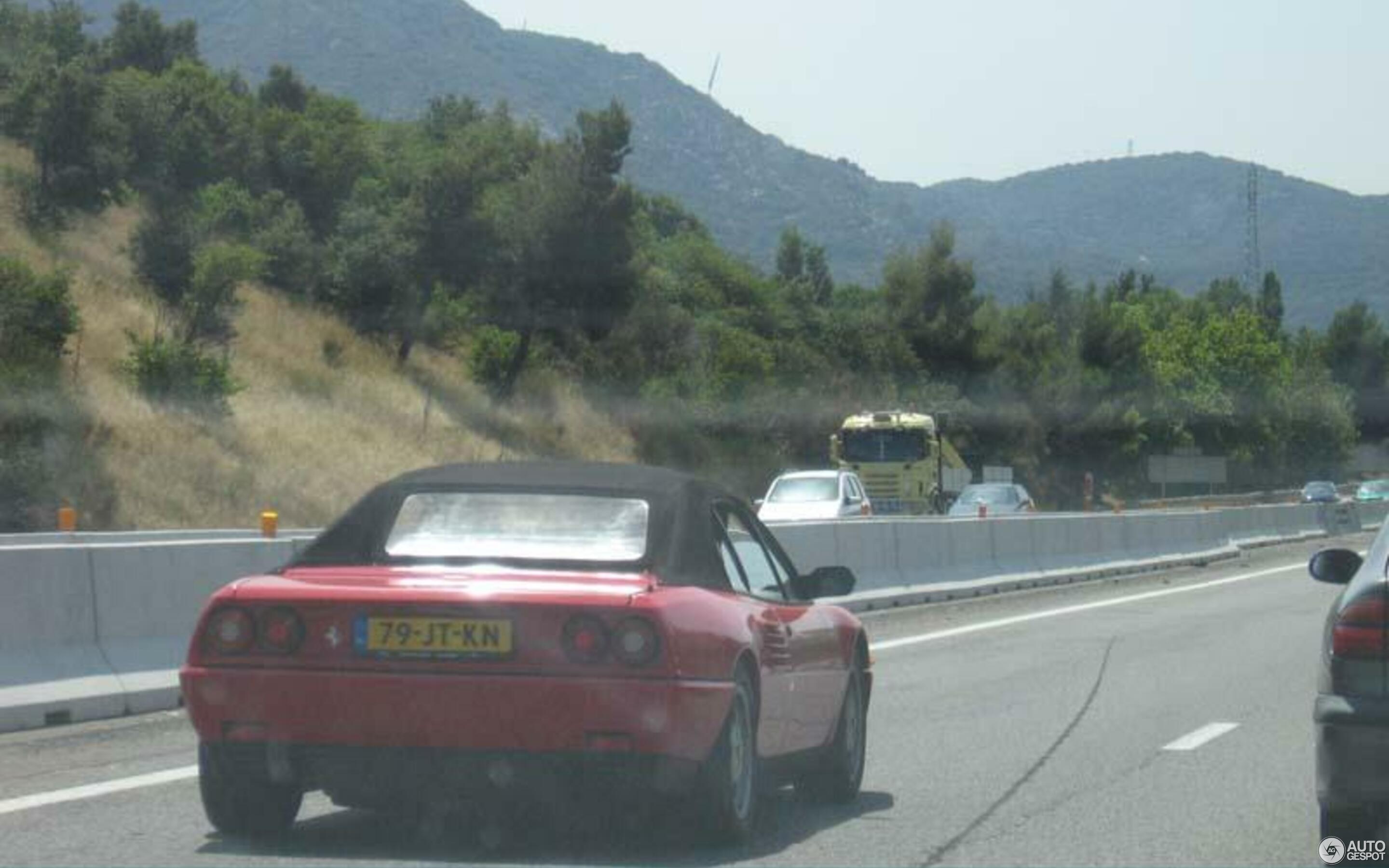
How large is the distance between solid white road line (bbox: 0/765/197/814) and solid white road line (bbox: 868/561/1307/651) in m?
5.27

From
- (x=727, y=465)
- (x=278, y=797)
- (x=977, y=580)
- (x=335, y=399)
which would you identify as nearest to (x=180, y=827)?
(x=278, y=797)

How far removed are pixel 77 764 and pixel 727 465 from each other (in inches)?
2174

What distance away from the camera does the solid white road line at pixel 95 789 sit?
9.05 metres

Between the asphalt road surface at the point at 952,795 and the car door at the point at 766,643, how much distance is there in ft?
1.42

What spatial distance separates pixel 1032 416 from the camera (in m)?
94.1

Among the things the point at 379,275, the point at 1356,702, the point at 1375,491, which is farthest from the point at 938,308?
the point at 1356,702

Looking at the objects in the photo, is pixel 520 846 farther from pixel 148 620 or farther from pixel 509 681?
pixel 148 620

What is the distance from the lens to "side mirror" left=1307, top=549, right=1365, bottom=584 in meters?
8.85

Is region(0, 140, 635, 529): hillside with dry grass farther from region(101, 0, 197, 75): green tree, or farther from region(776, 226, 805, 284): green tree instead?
region(776, 226, 805, 284): green tree

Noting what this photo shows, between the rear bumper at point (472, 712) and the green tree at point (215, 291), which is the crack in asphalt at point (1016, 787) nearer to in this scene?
the rear bumper at point (472, 712)

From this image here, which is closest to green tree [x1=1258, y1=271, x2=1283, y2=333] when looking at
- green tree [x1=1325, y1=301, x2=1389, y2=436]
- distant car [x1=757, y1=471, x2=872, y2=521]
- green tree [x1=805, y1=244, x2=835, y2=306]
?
green tree [x1=1325, y1=301, x2=1389, y2=436]

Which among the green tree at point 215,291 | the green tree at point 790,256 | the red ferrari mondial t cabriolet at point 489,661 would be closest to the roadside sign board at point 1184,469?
the green tree at point 790,256

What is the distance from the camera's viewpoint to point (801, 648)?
345 inches

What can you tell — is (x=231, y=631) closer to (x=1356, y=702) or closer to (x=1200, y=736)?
(x=1356, y=702)
